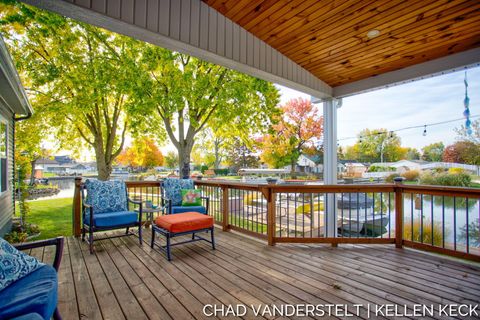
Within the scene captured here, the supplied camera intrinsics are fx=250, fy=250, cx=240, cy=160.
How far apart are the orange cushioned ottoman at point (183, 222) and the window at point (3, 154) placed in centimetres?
383

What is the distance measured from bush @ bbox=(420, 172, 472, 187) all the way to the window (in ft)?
27.0

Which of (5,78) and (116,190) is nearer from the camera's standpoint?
(5,78)

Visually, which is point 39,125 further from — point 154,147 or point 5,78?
point 154,147

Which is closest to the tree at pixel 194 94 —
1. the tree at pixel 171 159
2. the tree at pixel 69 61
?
the tree at pixel 69 61

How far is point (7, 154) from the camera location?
17.7ft

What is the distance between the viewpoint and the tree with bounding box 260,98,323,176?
14.5 meters

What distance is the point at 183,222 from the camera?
348 cm

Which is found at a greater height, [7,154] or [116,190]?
[7,154]

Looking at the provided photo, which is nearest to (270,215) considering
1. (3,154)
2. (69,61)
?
(3,154)

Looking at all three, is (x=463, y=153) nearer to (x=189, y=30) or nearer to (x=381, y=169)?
(x=381, y=169)

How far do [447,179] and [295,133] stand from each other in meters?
10.3

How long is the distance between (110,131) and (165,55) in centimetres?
438

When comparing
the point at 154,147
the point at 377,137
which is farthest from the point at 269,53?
the point at 154,147

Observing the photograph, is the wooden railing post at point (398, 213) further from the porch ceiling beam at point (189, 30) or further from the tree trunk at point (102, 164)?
the tree trunk at point (102, 164)
